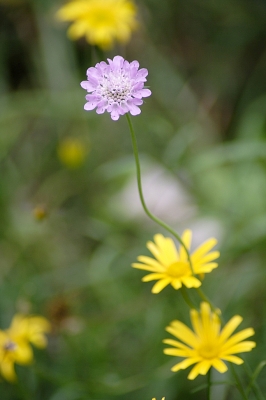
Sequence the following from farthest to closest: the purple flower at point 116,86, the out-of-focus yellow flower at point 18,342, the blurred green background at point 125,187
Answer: the blurred green background at point 125,187 < the out-of-focus yellow flower at point 18,342 < the purple flower at point 116,86

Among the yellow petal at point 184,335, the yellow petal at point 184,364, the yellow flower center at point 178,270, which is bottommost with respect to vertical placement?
the yellow petal at point 184,364

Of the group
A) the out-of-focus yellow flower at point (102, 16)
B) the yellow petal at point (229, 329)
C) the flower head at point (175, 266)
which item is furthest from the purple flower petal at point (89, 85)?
the out-of-focus yellow flower at point (102, 16)

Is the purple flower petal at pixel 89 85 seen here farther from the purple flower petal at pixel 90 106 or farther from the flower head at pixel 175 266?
the flower head at pixel 175 266

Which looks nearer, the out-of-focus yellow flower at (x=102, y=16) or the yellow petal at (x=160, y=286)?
the yellow petal at (x=160, y=286)

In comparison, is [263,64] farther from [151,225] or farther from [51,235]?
[51,235]

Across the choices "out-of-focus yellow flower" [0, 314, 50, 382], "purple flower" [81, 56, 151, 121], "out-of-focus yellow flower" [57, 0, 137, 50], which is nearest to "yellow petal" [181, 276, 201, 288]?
"purple flower" [81, 56, 151, 121]

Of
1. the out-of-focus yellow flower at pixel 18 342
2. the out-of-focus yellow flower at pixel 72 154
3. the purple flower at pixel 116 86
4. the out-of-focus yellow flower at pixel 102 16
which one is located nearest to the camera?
the purple flower at pixel 116 86

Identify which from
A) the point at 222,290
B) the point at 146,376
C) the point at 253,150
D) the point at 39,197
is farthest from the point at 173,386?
the point at 39,197
